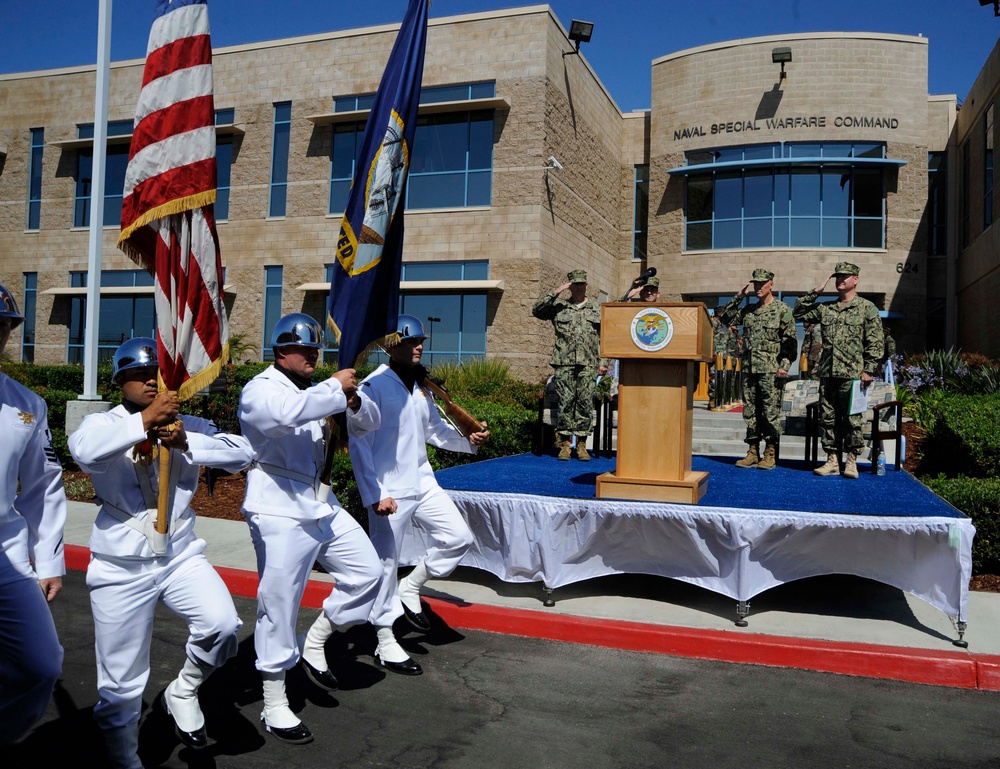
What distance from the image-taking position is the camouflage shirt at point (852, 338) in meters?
8.48

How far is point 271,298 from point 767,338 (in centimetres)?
1831

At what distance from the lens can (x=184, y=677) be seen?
4.05m

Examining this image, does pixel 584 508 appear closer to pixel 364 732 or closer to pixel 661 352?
pixel 661 352

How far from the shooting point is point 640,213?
94.7 ft

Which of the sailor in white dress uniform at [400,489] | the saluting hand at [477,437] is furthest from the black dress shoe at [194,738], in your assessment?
the saluting hand at [477,437]

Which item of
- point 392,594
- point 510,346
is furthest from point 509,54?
point 392,594

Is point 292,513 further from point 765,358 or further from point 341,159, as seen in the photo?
point 341,159

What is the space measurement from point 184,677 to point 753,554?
4002 mm

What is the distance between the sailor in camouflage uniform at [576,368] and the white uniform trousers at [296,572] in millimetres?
5806

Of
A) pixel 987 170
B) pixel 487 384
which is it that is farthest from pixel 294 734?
pixel 987 170

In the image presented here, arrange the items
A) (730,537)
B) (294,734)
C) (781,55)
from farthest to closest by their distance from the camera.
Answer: (781,55) < (730,537) < (294,734)

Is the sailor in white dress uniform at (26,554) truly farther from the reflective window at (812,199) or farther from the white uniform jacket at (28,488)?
the reflective window at (812,199)

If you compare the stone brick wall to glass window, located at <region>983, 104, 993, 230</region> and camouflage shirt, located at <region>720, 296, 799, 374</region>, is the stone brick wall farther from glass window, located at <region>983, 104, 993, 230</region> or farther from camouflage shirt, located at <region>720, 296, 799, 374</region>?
camouflage shirt, located at <region>720, 296, 799, 374</region>

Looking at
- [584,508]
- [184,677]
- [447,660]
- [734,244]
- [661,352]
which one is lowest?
[447,660]
